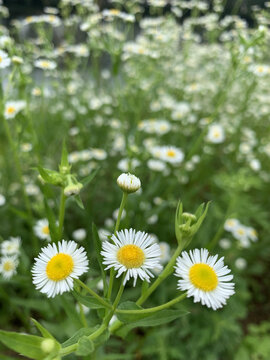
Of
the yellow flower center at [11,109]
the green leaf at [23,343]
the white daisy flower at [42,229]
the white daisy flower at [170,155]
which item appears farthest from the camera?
the white daisy flower at [170,155]

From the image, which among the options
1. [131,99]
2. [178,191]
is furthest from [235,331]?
[131,99]

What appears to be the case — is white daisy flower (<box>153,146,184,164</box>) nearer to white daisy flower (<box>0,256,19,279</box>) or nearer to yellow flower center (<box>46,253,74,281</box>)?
white daisy flower (<box>0,256,19,279</box>)

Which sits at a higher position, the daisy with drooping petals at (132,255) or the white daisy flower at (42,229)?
the daisy with drooping petals at (132,255)

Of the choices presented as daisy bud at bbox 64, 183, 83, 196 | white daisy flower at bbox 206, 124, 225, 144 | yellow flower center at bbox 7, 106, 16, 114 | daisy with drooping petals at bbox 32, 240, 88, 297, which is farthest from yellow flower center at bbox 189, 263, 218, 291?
white daisy flower at bbox 206, 124, 225, 144

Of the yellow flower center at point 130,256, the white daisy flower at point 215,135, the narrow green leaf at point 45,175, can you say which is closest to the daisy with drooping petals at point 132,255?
the yellow flower center at point 130,256

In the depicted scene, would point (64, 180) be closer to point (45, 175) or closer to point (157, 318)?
point (45, 175)

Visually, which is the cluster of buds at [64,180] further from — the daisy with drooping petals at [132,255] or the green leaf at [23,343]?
the green leaf at [23,343]

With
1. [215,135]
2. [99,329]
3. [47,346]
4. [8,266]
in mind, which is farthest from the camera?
[215,135]

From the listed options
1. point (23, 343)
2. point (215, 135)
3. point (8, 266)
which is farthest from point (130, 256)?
point (215, 135)
